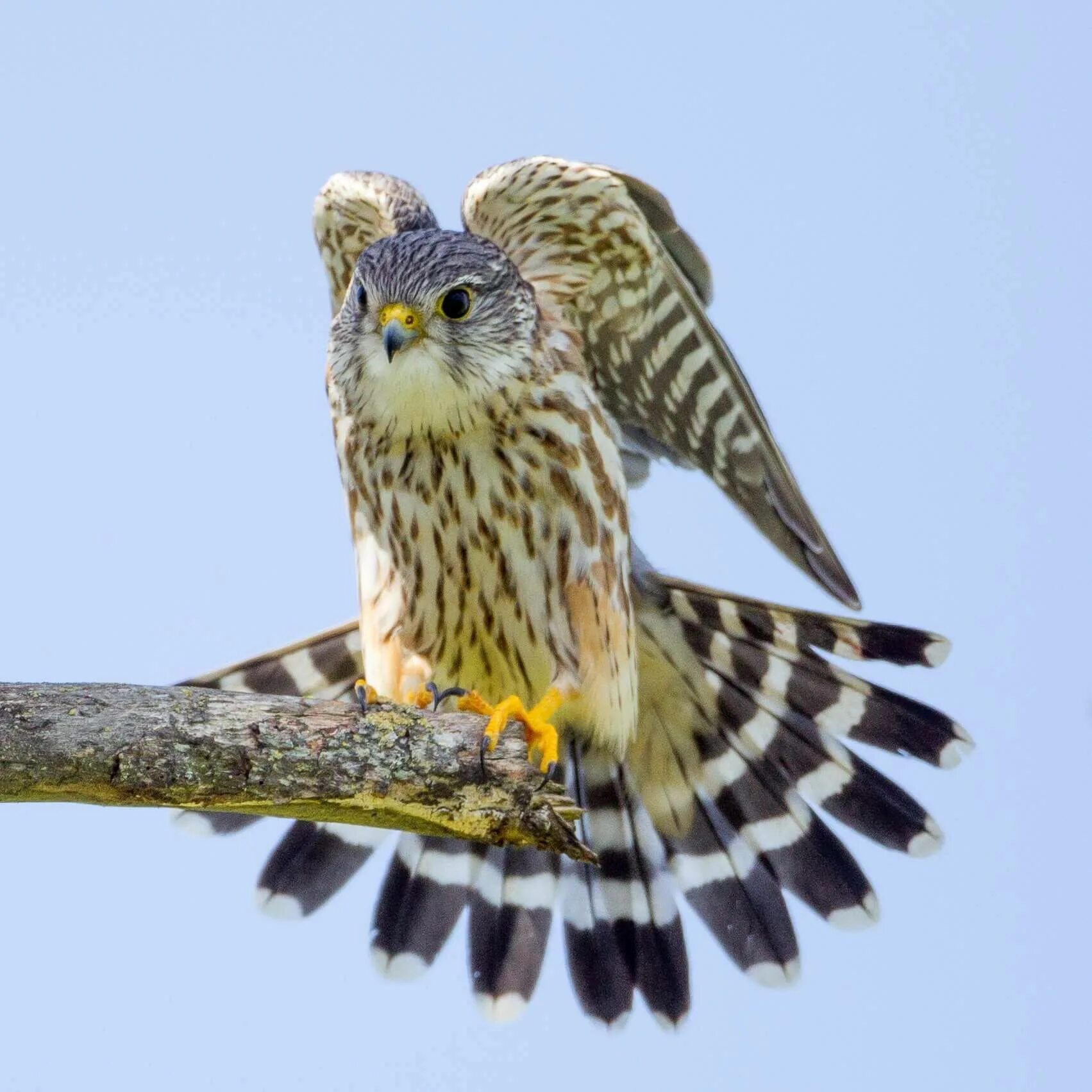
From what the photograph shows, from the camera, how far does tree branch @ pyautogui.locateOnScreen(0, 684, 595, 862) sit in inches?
117

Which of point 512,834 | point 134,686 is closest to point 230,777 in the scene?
point 134,686

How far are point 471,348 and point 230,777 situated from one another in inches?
61.2

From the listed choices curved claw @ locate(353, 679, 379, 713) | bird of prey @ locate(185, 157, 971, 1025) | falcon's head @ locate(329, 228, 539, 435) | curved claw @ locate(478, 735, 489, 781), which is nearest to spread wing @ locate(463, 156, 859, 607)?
bird of prey @ locate(185, 157, 971, 1025)

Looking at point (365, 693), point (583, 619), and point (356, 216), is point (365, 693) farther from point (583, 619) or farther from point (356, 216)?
point (356, 216)

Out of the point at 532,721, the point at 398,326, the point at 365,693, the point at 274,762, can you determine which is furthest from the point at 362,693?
the point at 398,326

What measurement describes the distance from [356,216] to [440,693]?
1802 mm

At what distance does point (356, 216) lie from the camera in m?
5.10

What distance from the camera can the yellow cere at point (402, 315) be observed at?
13.4 feet

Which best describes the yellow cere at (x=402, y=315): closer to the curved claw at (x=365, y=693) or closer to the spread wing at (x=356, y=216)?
the spread wing at (x=356, y=216)

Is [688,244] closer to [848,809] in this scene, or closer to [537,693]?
[537,693]

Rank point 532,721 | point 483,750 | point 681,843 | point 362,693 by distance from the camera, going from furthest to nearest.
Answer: point 681,843
point 532,721
point 362,693
point 483,750

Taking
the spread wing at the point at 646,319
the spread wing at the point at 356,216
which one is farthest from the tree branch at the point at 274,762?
the spread wing at the point at 356,216

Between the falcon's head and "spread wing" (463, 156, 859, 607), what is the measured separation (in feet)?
1.63

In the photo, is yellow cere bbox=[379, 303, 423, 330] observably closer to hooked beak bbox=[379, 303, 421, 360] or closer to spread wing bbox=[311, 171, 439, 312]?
hooked beak bbox=[379, 303, 421, 360]
